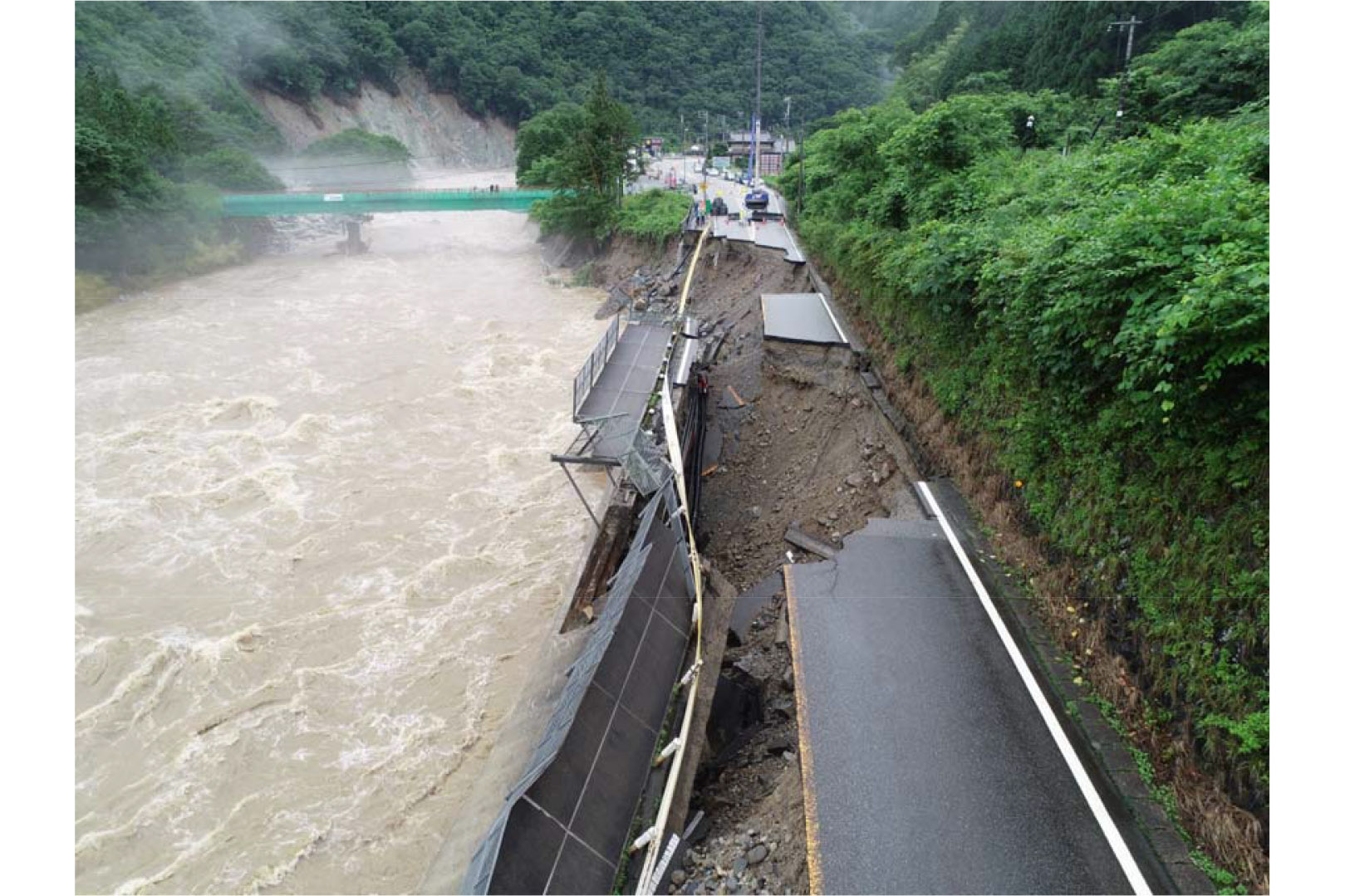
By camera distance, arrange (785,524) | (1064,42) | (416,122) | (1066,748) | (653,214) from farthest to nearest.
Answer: (416,122), (653,214), (1064,42), (785,524), (1066,748)

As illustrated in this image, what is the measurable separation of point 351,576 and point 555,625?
18.1ft

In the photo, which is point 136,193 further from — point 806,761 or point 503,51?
point 503,51

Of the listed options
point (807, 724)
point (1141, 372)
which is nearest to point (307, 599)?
point (807, 724)

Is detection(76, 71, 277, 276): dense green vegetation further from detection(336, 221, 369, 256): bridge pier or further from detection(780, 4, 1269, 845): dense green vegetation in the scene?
detection(780, 4, 1269, 845): dense green vegetation

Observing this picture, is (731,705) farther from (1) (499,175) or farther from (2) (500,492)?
(1) (499,175)

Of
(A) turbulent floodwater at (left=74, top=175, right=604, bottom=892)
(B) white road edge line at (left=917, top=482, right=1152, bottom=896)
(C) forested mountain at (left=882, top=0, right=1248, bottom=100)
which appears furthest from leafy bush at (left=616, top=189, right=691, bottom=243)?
(B) white road edge line at (left=917, top=482, right=1152, bottom=896)

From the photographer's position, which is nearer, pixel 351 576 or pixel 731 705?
pixel 731 705

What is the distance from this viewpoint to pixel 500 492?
57.9 feet

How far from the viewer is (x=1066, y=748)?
647cm

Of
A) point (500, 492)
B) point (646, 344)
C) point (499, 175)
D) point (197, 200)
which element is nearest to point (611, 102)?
point (197, 200)

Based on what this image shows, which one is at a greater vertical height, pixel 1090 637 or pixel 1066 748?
pixel 1090 637

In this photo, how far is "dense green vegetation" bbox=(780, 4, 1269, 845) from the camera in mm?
5586

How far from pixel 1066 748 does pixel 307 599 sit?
43.9 feet

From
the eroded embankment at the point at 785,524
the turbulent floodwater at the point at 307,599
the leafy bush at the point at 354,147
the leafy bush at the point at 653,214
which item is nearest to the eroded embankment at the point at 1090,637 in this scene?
the eroded embankment at the point at 785,524
